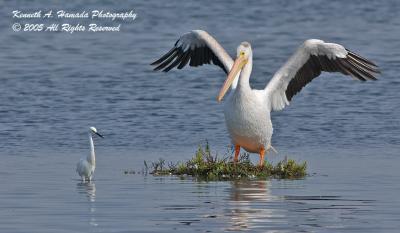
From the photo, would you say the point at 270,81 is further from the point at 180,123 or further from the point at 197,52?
the point at 180,123

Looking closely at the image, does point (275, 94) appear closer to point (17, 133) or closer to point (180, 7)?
point (17, 133)

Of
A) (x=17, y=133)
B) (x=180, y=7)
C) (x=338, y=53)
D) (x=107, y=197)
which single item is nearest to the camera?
(x=107, y=197)

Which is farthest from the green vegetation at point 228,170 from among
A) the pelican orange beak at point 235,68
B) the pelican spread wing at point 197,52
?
the pelican spread wing at point 197,52

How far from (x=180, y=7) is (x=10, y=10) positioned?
4574 mm

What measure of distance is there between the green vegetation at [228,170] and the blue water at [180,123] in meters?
0.26

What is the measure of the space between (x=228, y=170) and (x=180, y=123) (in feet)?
15.3

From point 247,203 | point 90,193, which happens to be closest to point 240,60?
point 90,193

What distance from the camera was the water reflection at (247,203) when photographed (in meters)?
9.50

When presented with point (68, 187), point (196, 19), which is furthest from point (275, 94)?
point (196, 19)

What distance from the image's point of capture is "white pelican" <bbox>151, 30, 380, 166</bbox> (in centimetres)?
1297

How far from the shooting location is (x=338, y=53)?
1368 cm

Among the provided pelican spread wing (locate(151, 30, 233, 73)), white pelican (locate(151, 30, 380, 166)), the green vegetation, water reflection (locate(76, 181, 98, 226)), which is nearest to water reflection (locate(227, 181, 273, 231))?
the green vegetation

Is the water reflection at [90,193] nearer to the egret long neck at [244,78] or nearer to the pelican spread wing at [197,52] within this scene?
the egret long neck at [244,78]

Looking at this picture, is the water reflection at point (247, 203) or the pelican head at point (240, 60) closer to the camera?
the water reflection at point (247, 203)
